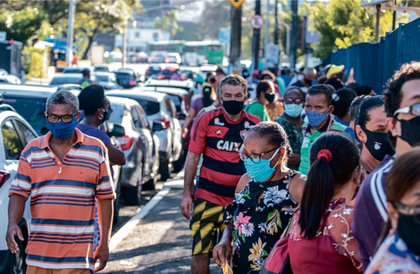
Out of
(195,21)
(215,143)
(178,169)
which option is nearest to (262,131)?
(215,143)

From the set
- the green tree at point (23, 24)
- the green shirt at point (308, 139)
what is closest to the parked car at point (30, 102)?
the green shirt at point (308, 139)

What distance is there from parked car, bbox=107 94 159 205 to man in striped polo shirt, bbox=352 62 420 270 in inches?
337

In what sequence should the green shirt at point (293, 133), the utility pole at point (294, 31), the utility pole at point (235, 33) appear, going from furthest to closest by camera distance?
the utility pole at point (294, 31)
the utility pole at point (235, 33)
the green shirt at point (293, 133)

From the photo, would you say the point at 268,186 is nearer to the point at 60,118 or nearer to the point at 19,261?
the point at 60,118

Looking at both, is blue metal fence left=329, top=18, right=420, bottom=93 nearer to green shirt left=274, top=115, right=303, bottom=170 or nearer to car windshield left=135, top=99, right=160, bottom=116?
green shirt left=274, top=115, right=303, bottom=170

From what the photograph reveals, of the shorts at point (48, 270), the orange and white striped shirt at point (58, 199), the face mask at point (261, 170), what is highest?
the face mask at point (261, 170)

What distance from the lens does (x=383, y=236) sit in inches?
107

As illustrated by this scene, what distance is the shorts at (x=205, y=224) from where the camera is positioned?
6754 mm

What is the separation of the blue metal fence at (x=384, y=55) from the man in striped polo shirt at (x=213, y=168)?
6.04 feet

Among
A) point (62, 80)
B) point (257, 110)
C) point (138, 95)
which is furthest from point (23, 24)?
point (257, 110)

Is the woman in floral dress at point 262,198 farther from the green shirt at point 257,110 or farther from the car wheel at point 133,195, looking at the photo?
the car wheel at point 133,195

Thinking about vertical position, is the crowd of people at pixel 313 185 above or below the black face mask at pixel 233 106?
below

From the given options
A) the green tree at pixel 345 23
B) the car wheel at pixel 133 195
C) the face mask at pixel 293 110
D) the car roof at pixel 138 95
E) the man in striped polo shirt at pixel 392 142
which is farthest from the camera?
the green tree at pixel 345 23

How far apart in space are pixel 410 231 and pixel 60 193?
330 centimetres
